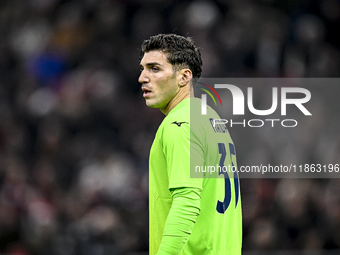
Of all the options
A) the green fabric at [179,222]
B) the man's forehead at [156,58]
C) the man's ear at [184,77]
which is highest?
the man's forehead at [156,58]

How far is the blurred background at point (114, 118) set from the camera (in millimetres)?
1950

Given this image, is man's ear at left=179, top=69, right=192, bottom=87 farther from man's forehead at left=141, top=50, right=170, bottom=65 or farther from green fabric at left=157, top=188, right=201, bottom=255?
green fabric at left=157, top=188, right=201, bottom=255

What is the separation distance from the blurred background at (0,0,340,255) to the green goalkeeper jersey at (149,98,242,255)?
129 cm

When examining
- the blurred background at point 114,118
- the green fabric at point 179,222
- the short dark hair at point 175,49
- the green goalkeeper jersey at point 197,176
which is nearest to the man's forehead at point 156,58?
the short dark hair at point 175,49

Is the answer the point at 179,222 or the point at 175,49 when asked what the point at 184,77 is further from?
the point at 179,222

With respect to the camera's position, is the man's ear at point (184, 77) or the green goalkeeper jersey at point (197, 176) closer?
the green goalkeeper jersey at point (197, 176)

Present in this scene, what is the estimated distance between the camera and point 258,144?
2.03m

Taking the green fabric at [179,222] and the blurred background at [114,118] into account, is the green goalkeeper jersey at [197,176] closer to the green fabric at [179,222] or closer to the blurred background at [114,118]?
the green fabric at [179,222]

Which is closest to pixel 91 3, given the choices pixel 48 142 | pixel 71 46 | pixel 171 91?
pixel 71 46

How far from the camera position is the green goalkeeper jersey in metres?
0.63

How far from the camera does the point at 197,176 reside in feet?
2.08

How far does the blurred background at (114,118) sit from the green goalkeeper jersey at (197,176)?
4.23 ft

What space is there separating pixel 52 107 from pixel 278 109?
132 centimetres

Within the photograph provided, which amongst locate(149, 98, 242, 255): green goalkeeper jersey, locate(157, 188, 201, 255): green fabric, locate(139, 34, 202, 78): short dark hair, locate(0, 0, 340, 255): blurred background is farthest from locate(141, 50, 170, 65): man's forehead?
locate(0, 0, 340, 255): blurred background
